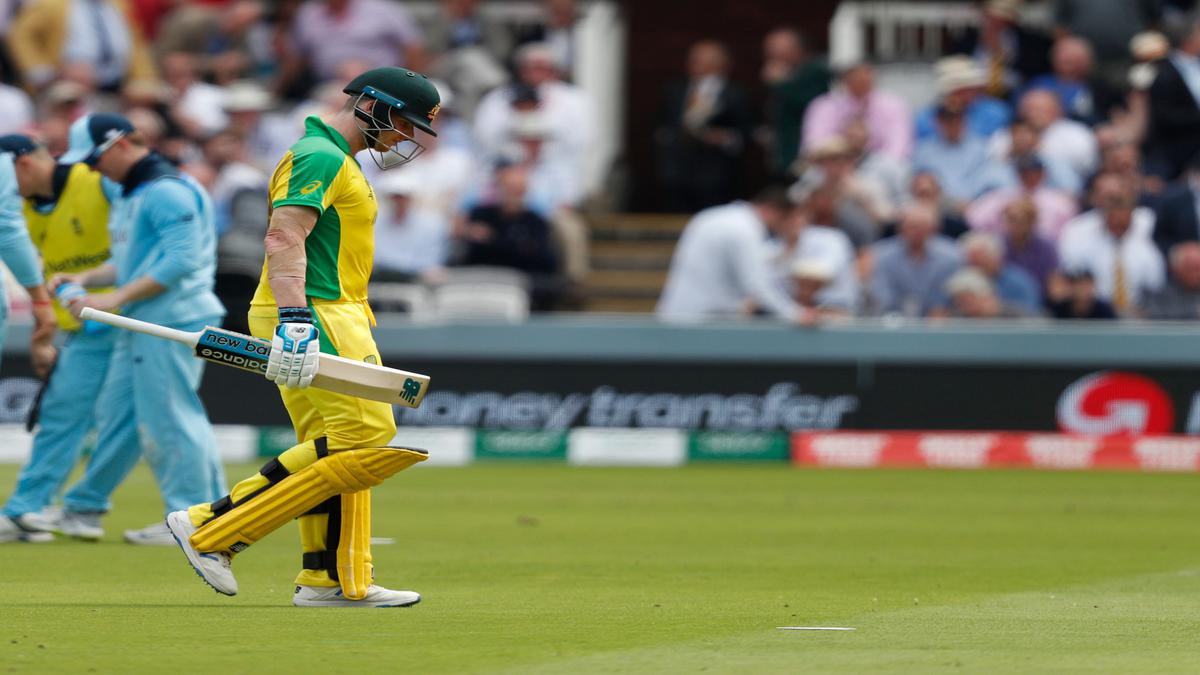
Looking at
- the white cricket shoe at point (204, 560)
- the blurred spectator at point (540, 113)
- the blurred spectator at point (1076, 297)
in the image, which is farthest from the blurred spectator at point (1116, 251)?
the white cricket shoe at point (204, 560)

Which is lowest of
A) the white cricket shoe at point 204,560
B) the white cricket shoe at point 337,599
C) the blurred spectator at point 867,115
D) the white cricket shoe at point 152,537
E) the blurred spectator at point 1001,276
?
the white cricket shoe at point 152,537

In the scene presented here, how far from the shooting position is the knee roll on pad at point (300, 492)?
7566 mm

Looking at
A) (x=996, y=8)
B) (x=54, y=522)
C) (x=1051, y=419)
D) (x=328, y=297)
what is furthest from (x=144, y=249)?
(x=996, y=8)

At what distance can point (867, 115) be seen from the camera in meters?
19.0

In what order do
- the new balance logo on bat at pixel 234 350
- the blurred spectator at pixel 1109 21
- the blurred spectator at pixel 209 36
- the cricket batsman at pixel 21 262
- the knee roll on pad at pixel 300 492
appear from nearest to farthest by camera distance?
the new balance logo on bat at pixel 234 350 < the knee roll on pad at pixel 300 492 < the cricket batsman at pixel 21 262 < the blurred spectator at pixel 1109 21 < the blurred spectator at pixel 209 36

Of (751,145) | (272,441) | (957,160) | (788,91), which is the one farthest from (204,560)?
(751,145)

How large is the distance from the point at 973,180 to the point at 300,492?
11.9 meters

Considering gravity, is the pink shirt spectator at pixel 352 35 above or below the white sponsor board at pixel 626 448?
above

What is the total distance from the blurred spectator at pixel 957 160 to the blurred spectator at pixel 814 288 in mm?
2033

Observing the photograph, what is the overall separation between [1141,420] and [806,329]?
104 inches

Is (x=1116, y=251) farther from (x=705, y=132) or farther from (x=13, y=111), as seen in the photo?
(x=13, y=111)

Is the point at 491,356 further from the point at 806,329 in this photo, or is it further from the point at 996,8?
the point at 996,8

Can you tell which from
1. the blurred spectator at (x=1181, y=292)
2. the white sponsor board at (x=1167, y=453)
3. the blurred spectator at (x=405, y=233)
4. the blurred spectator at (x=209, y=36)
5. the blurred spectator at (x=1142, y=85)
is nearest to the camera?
the white sponsor board at (x=1167, y=453)

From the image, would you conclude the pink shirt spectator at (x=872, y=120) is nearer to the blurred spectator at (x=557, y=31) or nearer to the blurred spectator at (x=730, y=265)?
the blurred spectator at (x=730, y=265)
